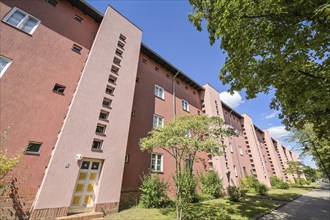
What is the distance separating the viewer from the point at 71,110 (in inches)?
360

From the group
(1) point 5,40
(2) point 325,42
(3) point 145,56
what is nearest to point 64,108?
(1) point 5,40

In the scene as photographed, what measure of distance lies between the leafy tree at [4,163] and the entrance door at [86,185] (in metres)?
3.07

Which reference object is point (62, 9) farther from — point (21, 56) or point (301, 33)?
point (301, 33)

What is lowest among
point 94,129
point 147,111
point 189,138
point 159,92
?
point 189,138

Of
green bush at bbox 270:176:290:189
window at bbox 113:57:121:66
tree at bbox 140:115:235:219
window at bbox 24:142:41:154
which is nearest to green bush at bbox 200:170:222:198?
tree at bbox 140:115:235:219

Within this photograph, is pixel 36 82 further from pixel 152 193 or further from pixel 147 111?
pixel 152 193

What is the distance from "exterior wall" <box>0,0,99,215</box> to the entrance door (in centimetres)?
190

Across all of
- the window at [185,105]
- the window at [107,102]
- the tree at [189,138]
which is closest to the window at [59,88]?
Result: the window at [107,102]

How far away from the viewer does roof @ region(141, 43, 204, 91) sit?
17328 mm

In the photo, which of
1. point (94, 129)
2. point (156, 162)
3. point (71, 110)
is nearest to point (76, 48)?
point (71, 110)

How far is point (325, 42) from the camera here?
197 inches

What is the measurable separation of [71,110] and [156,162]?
8116 millimetres

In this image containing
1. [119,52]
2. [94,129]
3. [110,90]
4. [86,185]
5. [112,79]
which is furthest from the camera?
[119,52]

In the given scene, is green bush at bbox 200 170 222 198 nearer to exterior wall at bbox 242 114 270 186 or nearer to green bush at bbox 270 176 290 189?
exterior wall at bbox 242 114 270 186
